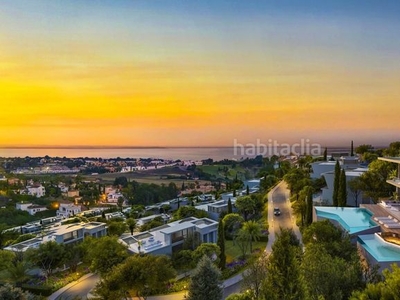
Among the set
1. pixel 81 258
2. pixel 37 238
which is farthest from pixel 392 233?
pixel 37 238

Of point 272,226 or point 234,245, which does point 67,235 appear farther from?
point 272,226

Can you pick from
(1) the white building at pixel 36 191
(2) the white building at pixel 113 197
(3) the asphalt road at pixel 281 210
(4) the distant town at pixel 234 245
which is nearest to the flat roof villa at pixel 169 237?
(4) the distant town at pixel 234 245

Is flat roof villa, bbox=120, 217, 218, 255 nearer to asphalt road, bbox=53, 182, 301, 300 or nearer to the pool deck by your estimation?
asphalt road, bbox=53, 182, 301, 300

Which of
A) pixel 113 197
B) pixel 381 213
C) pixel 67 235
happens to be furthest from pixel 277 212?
pixel 113 197

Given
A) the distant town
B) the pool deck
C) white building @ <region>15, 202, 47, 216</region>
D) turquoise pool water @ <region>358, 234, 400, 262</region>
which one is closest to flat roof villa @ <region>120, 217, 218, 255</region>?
the distant town

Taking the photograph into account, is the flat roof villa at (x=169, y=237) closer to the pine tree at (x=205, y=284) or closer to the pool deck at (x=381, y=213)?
the pine tree at (x=205, y=284)
